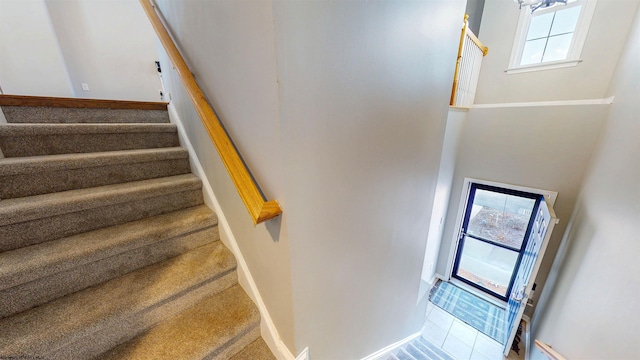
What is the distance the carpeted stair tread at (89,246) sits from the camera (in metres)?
0.85

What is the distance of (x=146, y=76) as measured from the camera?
3.24m

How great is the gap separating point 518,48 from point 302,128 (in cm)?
434

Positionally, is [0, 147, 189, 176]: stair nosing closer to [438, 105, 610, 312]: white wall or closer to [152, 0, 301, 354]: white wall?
[152, 0, 301, 354]: white wall

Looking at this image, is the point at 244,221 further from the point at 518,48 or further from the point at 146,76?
the point at 518,48

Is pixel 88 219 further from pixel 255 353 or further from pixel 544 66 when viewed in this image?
pixel 544 66

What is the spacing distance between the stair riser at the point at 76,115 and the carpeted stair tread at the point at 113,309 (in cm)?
129

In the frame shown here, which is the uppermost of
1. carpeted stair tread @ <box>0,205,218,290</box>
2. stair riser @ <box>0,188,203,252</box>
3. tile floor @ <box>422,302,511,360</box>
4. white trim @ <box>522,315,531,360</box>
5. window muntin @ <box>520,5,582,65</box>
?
window muntin @ <box>520,5,582,65</box>

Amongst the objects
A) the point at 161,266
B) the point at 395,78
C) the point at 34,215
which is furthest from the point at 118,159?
the point at 395,78

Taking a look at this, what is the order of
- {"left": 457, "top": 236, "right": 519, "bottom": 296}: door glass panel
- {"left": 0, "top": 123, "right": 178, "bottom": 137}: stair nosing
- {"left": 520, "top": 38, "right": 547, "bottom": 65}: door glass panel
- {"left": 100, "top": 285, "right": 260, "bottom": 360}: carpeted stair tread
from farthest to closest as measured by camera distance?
1. {"left": 457, "top": 236, "right": 519, "bottom": 296}: door glass panel
2. {"left": 520, "top": 38, "right": 547, "bottom": 65}: door glass panel
3. {"left": 0, "top": 123, "right": 178, "bottom": 137}: stair nosing
4. {"left": 100, "top": 285, "right": 260, "bottom": 360}: carpeted stair tread

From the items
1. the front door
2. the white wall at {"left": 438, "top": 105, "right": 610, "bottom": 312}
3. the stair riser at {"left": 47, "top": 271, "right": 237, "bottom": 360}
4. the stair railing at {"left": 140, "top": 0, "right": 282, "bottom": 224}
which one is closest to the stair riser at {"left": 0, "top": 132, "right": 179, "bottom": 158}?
the stair railing at {"left": 140, "top": 0, "right": 282, "bottom": 224}

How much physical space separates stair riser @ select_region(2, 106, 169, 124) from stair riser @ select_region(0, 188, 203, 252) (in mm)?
918

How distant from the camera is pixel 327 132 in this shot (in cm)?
78

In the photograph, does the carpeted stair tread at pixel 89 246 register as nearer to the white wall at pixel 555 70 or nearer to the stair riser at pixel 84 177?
the stair riser at pixel 84 177

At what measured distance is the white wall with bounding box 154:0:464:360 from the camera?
662 millimetres
